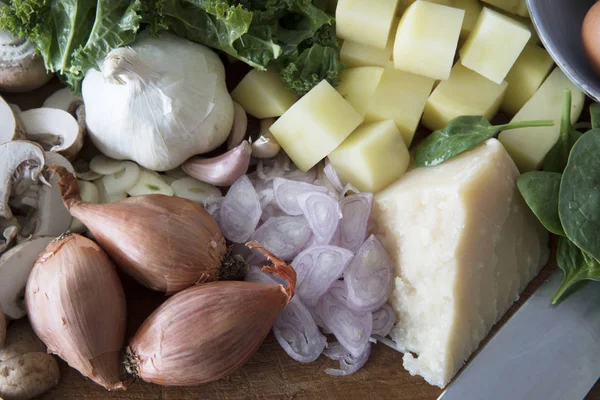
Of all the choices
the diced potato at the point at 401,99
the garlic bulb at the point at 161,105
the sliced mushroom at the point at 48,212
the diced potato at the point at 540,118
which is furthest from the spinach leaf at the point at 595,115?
the sliced mushroom at the point at 48,212

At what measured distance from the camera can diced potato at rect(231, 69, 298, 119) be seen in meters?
1.54

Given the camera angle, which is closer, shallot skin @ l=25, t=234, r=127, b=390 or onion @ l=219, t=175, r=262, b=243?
shallot skin @ l=25, t=234, r=127, b=390

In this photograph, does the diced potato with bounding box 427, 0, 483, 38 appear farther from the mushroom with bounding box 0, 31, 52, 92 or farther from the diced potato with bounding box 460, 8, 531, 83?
the mushroom with bounding box 0, 31, 52, 92

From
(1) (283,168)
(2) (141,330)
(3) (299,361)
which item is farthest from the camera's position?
(1) (283,168)

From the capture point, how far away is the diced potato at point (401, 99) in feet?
4.98

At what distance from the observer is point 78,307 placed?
1254 millimetres

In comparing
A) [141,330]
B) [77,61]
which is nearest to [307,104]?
[77,61]

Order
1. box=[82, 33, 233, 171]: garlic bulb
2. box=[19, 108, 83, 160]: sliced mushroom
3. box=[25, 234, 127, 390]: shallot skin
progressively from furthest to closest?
box=[19, 108, 83, 160]: sliced mushroom < box=[82, 33, 233, 171]: garlic bulb < box=[25, 234, 127, 390]: shallot skin

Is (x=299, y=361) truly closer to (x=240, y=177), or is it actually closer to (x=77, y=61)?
(x=240, y=177)

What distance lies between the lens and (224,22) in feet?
4.58

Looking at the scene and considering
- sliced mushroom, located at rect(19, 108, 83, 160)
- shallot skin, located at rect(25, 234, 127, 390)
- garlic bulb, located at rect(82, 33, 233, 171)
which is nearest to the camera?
shallot skin, located at rect(25, 234, 127, 390)

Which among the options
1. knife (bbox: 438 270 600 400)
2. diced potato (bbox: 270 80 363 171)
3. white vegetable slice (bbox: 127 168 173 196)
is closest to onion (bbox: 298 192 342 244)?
diced potato (bbox: 270 80 363 171)

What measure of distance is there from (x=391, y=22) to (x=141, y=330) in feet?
3.05

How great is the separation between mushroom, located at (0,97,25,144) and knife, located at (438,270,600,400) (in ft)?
3.71
